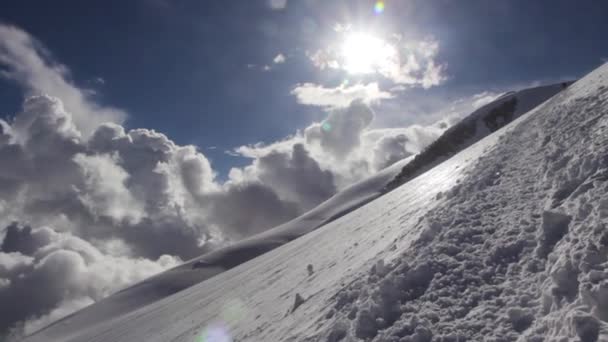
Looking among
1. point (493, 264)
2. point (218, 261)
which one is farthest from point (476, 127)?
point (493, 264)

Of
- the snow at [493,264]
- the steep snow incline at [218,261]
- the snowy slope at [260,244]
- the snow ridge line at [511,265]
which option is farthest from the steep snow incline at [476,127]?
the snow ridge line at [511,265]

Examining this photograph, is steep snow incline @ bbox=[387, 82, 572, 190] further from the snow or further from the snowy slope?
the snow

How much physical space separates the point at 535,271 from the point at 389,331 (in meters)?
2.30

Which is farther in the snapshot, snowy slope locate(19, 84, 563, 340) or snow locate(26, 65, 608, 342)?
snowy slope locate(19, 84, 563, 340)

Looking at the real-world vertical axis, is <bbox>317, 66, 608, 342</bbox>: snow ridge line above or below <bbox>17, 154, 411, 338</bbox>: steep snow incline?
below

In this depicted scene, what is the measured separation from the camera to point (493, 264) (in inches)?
225

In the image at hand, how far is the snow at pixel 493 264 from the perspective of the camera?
4422 mm

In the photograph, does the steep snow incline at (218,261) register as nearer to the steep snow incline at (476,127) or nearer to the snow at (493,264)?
the steep snow incline at (476,127)

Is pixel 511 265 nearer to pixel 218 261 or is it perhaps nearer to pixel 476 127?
pixel 476 127

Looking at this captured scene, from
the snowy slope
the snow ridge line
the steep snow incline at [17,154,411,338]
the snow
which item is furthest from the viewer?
the snowy slope

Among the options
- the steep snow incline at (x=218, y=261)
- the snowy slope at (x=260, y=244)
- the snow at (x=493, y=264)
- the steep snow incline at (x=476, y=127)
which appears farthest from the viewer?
the steep snow incline at (x=476, y=127)

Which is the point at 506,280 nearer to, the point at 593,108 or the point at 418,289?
the point at 418,289

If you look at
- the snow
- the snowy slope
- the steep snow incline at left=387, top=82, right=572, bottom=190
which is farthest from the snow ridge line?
the snowy slope

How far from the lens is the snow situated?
4.42 meters
